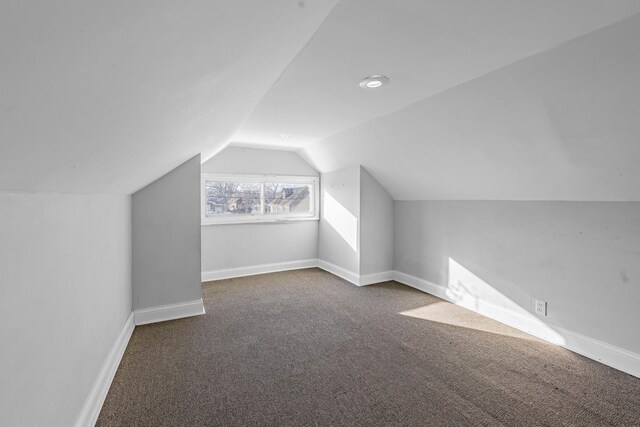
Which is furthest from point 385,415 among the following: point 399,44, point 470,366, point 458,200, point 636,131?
point 458,200

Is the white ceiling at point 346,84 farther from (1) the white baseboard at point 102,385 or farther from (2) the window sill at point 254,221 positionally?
(2) the window sill at point 254,221

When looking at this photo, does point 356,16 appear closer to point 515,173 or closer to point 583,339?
point 515,173

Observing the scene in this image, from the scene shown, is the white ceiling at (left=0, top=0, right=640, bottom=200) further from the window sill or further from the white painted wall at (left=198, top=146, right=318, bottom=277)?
the window sill

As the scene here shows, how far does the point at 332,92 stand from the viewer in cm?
231

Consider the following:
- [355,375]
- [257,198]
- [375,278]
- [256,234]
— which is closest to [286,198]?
[257,198]

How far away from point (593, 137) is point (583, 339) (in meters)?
1.61

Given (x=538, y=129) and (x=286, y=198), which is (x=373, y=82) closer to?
(x=538, y=129)

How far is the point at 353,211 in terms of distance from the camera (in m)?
4.23

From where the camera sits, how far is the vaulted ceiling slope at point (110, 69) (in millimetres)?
404

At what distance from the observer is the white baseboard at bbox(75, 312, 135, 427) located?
154 cm

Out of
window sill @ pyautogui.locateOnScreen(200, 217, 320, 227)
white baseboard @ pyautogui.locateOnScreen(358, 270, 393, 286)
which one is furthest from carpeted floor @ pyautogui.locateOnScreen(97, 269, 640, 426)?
window sill @ pyautogui.locateOnScreen(200, 217, 320, 227)

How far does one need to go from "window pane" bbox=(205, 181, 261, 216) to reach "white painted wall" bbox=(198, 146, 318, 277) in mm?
211

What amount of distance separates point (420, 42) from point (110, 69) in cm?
150

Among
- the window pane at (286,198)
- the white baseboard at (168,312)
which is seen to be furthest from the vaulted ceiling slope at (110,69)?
the window pane at (286,198)
